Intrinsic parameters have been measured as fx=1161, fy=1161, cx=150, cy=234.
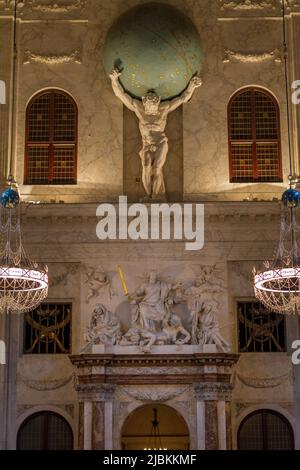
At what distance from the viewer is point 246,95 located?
2731 cm

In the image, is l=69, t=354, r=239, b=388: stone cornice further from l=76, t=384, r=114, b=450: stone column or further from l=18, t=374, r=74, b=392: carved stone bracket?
l=18, t=374, r=74, b=392: carved stone bracket

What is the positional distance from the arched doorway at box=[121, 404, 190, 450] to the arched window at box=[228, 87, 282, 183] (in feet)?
19.3

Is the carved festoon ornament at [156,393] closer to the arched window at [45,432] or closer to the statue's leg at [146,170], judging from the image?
the arched window at [45,432]

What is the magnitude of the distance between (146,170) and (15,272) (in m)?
5.25

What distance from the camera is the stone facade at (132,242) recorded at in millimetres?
24281

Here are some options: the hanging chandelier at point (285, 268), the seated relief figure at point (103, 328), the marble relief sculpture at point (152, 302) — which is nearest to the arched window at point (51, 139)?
the marble relief sculpture at point (152, 302)

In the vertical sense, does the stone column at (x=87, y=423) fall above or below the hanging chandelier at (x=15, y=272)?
below

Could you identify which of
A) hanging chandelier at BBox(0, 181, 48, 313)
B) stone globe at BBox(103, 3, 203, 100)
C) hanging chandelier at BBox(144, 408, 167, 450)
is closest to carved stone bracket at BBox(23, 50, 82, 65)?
stone globe at BBox(103, 3, 203, 100)

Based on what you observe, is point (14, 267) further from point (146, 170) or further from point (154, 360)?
point (146, 170)

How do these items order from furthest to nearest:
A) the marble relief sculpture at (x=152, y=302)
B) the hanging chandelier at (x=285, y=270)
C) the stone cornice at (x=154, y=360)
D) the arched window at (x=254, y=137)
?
the arched window at (x=254, y=137) → the marble relief sculpture at (x=152, y=302) → the stone cornice at (x=154, y=360) → the hanging chandelier at (x=285, y=270)

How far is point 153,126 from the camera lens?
26.5 m

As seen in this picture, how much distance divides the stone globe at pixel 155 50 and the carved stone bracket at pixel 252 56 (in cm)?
101

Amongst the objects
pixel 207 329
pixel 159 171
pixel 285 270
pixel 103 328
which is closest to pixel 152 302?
pixel 103 328

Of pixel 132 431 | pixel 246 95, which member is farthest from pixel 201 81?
pixel 132 431
